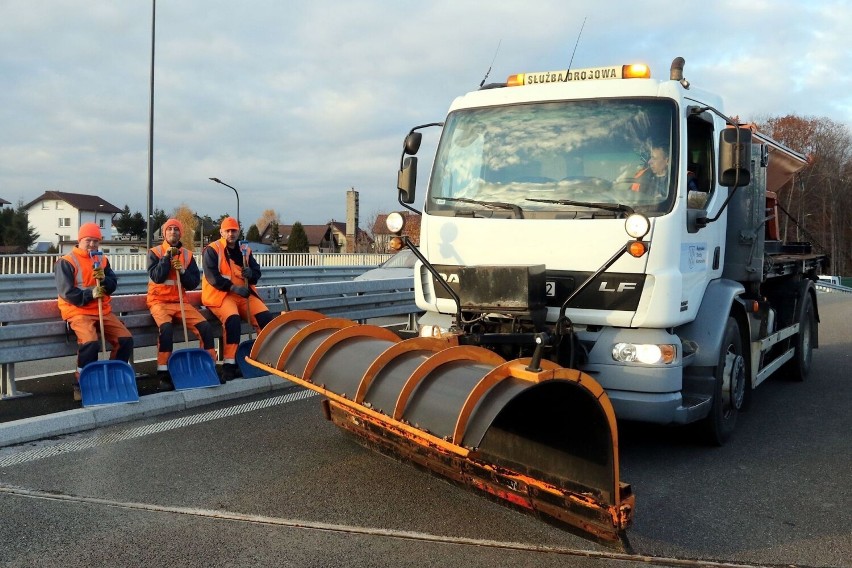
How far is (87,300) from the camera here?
6.70m

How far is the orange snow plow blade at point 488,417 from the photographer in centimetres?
360

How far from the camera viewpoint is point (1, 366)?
6.66 m

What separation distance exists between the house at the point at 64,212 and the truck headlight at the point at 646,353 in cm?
9939

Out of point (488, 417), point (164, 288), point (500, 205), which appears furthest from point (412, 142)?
point (488, 417)

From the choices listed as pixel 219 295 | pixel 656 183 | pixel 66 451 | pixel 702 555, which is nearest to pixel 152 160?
pixel 219 295

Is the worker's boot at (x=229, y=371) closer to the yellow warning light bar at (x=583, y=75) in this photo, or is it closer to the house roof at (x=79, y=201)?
the yellow warning light bar at (x=583, y=75)

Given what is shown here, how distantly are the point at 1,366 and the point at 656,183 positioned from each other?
5584mm

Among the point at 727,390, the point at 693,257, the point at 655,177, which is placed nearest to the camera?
the point at 655,177

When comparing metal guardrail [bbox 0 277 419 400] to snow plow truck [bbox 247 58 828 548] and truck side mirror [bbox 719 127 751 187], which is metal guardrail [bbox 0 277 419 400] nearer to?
snow plow truck [bbox 247 58 828 548]

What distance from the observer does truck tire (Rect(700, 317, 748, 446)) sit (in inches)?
222

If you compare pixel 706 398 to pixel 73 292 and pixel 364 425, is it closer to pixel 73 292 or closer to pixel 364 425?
pixel 364 425

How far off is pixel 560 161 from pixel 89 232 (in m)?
4.40

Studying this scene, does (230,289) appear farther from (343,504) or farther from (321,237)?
(321,237)

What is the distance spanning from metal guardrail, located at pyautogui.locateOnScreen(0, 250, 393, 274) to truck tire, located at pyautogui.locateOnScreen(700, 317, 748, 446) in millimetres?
7898
